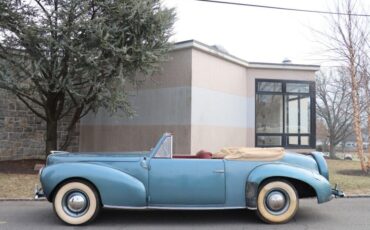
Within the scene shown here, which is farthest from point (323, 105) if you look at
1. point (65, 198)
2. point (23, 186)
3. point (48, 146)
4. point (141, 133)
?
point (65, 198)

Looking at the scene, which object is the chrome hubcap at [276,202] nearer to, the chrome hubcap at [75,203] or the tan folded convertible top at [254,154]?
the tan folded convertible top at [254,154]

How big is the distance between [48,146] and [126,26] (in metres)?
4.81

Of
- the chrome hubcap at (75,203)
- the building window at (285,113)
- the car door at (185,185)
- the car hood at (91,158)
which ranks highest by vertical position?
the building window at (285,113)

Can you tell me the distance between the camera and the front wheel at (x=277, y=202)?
22.1 feet

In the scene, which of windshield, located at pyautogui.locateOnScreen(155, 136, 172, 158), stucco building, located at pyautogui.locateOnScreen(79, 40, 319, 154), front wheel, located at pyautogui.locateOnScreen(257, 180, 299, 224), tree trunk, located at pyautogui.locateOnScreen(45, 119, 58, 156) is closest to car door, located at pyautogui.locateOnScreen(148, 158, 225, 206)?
windshield, located at pyautogui.locateOnScreen(155, 136, 172, 158)

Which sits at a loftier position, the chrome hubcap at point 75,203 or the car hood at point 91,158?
the car hood at point 91,158

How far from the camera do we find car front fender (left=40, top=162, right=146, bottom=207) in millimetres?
6559

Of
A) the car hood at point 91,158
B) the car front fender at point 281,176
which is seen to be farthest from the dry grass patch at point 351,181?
the car hood at point 91,158

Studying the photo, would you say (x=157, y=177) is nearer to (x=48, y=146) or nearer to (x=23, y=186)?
(x=23, y=186)

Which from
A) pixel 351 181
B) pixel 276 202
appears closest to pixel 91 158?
pixel 276 202

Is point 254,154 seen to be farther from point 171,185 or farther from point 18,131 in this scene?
point 18,131

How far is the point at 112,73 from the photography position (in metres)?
12.2

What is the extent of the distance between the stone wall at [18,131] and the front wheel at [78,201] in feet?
33.2

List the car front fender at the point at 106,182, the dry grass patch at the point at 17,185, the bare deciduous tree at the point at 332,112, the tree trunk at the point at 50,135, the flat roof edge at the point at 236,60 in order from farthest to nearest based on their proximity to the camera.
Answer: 1. the bare deciduous tree at the point at 332,112
2. the flat roof edge at the point at 236,60
3. the tree trunk at the point at 50,135
4. the dry grass patch at the point at 17,185
5. the car front fender at the point at 106,182
